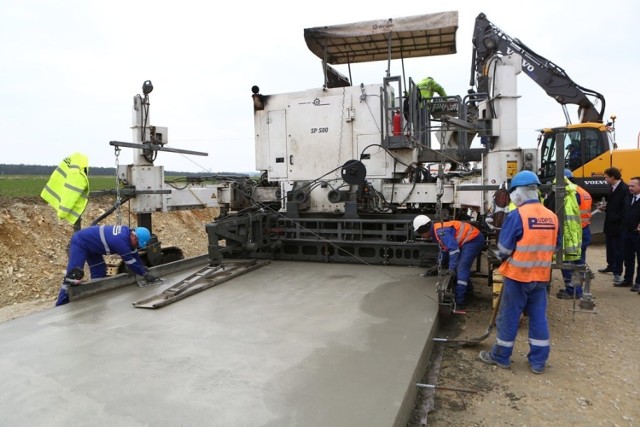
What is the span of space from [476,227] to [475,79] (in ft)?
25.8

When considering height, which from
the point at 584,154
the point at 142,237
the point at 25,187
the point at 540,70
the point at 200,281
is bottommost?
the point at 200,281

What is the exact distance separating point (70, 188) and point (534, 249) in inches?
195

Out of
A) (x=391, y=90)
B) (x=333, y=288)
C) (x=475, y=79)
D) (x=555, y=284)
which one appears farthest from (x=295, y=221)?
(x=475, y=79)

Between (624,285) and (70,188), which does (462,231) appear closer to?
(624,285)

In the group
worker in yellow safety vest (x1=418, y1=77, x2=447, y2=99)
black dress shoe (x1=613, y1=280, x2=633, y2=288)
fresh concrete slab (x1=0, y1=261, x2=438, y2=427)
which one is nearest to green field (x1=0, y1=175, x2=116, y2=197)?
fresh concrete slab (x1=0, y1=261, x2=438, y2=427)

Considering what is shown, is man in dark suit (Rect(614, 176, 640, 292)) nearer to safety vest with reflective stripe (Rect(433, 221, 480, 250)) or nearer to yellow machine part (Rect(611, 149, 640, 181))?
safety vest with reflective stripe (Rect(433, 221, 480, 250))

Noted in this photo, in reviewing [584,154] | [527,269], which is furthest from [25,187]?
[527,269]

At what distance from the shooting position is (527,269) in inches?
150

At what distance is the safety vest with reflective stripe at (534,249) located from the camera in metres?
3.81

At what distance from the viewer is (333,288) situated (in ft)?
16.9

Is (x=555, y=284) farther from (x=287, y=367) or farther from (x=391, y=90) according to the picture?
(x=287, y=367)

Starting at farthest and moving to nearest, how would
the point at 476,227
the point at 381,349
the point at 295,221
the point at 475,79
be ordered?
the point at 475,79, the point at 295,221, the point at 476,227, the point at 381,349

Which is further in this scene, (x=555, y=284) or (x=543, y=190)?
(x=555, y=284)

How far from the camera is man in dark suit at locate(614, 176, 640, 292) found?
6984 mm
